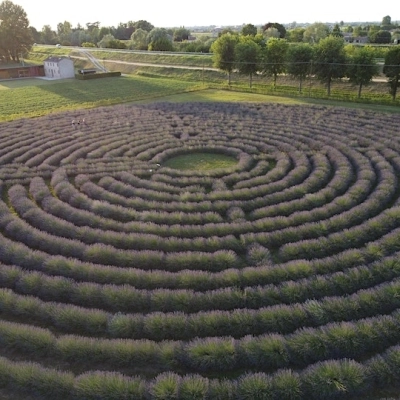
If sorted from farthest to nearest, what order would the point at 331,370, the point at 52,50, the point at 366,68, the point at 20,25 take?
the point at 52,50, the point at 20,25, the point at 366,68, the point at 331,370

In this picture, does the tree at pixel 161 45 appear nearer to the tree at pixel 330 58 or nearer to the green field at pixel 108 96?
the green field at pixel 108 96

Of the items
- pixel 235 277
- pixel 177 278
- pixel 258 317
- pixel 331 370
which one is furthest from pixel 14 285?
pixel 331 370

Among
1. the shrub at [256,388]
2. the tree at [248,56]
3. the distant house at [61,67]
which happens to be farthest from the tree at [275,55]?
the shrub at [256,388]

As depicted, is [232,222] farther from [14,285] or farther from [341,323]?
[14,285]

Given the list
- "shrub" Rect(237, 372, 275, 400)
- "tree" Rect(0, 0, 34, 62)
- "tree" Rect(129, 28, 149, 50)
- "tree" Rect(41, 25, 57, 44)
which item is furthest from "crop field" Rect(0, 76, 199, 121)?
"tree" Rect(41, 25, 57, 44)

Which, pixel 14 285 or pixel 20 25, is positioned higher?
pixel 20 25

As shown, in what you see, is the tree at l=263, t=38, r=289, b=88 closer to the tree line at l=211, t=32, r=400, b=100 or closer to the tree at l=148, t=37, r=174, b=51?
the tree line at l=211, t=32, r=400, b=100
